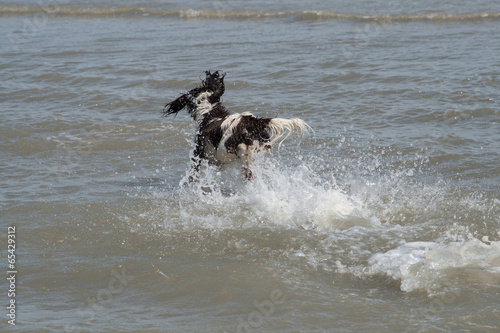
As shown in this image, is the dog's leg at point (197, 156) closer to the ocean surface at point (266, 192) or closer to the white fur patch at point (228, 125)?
the ocean surface at point (266, 192)

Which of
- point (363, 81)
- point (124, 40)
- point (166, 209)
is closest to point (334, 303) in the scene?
point (166, 209)

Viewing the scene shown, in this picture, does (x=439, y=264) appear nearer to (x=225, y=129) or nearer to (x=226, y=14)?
(x=225, y=129)

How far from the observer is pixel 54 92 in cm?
1021

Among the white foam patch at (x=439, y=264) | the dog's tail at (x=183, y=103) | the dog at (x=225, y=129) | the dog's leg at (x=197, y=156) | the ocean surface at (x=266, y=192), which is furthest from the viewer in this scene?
the dog's tail at (x=183, y=103)

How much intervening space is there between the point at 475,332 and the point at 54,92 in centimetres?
838

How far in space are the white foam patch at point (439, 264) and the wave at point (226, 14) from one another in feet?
36.0

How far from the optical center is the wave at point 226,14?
14.6 metres

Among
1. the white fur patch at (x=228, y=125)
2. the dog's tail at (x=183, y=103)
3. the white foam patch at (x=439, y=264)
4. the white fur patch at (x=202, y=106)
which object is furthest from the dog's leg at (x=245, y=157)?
the white foam patch at (x=439, y=264)

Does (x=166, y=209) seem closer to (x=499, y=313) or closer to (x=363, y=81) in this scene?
(x=499, y=313)

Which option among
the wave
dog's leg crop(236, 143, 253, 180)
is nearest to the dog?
dog's leg crop(236, 143, 253, 180)

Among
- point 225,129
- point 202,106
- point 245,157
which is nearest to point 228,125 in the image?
point 225,129

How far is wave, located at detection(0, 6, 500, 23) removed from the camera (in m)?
14.6

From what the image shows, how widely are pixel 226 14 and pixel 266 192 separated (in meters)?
12.3

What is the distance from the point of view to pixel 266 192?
19.4 ft
